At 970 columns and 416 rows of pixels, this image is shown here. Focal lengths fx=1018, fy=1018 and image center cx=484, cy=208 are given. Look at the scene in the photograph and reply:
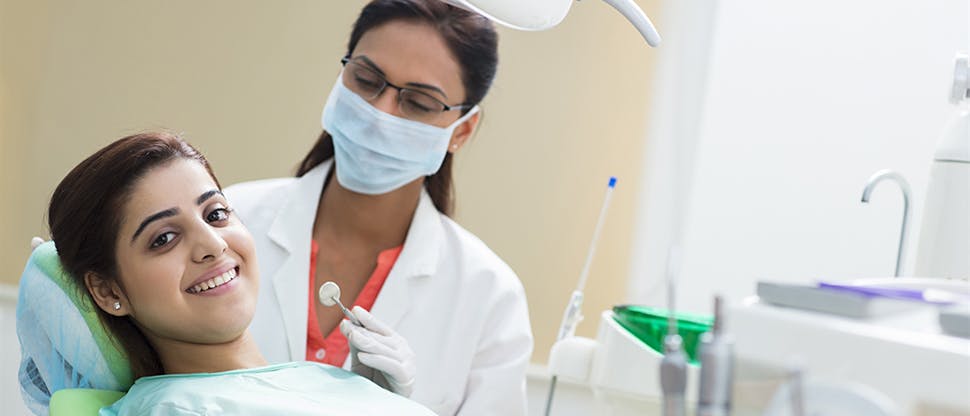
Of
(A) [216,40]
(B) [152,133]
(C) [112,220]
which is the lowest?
(C) [112,220]

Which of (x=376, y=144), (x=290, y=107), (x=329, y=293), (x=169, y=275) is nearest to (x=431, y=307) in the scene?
(x=376, y=144)

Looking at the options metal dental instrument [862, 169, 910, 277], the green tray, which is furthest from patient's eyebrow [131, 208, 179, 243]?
metal dental instrument [862, 169, 910, 277]

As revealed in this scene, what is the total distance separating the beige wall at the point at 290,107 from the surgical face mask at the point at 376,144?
37.4 inches

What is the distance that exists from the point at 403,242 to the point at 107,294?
69 cm

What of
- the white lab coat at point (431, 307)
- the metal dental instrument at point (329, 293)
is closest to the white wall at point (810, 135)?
the white lab coat at point (431, 307)

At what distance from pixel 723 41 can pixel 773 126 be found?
0.26 meters

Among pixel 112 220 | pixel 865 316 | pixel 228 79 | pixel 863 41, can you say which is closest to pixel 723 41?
pixel 863 41

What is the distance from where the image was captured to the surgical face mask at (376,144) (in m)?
1.87

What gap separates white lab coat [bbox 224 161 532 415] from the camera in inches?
72.7

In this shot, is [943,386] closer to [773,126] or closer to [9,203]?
[773,126]

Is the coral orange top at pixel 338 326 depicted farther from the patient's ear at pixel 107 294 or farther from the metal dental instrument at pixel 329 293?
the patient's ear at pixel 107 294

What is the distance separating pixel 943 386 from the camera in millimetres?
792

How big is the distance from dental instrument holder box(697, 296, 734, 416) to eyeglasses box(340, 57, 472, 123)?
1.17 metres

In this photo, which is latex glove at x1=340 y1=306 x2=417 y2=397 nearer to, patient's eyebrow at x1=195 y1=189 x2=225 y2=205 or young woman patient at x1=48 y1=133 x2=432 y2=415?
young woman patient at x1=48 y1=133 x2=432 y2=415
